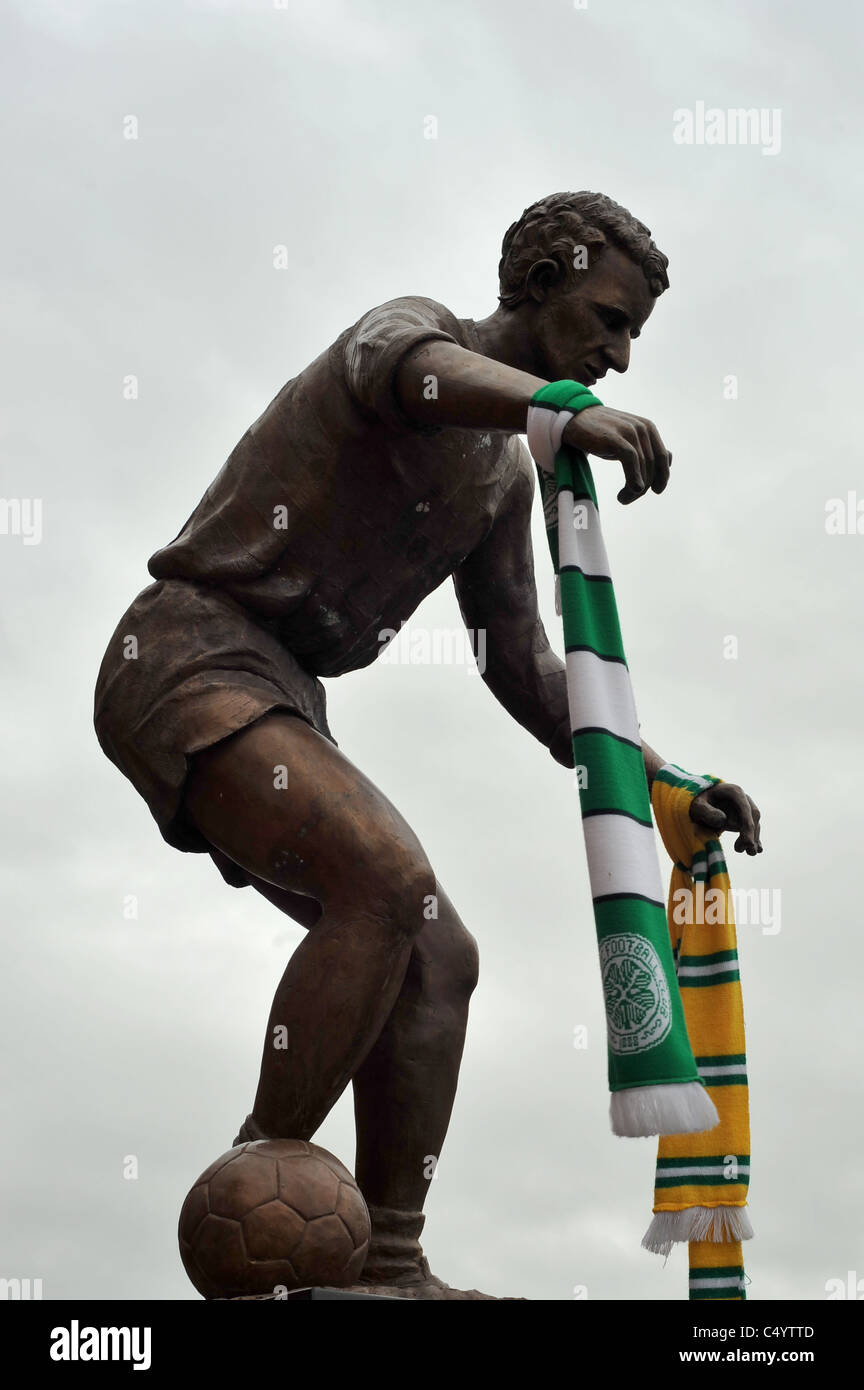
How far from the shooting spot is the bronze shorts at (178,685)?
5.30 m

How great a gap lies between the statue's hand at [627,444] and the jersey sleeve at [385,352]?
52cm

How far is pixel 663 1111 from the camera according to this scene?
4664 mm

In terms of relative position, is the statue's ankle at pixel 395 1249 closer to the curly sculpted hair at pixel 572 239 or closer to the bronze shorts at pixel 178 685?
the bronze shorts at pixel 178 685

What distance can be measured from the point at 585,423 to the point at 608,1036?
1.55 meters

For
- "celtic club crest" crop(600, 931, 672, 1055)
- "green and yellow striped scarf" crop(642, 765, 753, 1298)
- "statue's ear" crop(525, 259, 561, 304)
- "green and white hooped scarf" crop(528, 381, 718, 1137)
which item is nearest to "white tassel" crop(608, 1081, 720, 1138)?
"green and white hooped scarf" crop(528, 381, 718, 1137)

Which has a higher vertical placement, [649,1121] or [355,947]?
[355,947]

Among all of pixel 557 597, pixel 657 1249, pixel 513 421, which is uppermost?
pixel 513 421

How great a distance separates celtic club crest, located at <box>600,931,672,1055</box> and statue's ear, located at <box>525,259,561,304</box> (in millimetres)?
2062

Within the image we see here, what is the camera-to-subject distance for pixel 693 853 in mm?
6102

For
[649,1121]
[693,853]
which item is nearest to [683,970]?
[693,853]

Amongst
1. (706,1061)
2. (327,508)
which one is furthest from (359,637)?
(706,1061)

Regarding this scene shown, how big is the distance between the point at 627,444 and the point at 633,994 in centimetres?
137

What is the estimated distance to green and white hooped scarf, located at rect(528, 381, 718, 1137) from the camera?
473 centimetres
